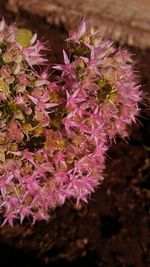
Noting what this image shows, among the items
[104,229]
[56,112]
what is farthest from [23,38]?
[104,229]

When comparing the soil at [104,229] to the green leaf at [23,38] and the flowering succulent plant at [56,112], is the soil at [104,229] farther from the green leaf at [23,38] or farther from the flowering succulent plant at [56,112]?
the green leaf at [23,38]

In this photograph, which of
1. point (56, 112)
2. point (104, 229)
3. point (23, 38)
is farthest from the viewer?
point (104, 229)

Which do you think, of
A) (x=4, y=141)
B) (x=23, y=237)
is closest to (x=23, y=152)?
(x=4, y=141)

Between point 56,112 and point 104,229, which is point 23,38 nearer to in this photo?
point 56,112

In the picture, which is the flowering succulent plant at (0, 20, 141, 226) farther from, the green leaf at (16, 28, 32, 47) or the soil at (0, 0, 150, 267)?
the soil at (0, 0, 150, 267)

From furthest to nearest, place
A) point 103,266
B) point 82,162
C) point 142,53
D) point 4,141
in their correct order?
point 142,53 → point 103,266 → point 82,162 → point 4,141

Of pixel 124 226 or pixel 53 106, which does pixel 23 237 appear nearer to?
pixel 124 226

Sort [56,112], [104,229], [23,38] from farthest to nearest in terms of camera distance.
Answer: [104,229] → [23,38] → [56,112]
